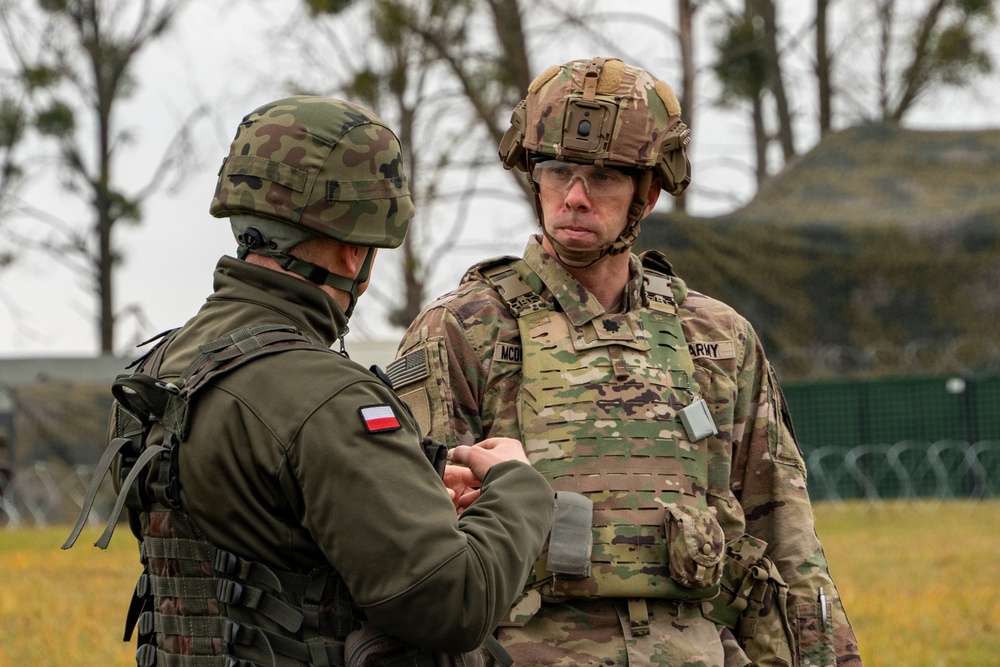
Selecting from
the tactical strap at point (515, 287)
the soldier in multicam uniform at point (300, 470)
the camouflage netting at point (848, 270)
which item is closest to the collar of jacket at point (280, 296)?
the soldier in multicam uniform at point (300, 470)

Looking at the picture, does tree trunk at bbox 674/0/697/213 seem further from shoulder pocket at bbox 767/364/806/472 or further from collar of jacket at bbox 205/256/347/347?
collar of jacket at bbox 205/256/347/347

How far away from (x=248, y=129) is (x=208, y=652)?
938mm

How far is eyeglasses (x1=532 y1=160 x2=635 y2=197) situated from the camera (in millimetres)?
3672

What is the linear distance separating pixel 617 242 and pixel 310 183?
1256 mm

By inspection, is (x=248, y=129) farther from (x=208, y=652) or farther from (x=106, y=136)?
(x=106, y=136)

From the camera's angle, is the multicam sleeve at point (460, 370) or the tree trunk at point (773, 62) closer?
the multicam sleeve at point (460, 370)

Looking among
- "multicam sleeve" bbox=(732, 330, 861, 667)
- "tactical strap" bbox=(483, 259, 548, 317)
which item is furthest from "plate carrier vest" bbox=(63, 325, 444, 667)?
"multicam sleeve" bbox=(732, 330, 861, 667)

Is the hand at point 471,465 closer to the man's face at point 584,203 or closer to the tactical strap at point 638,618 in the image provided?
the tactical strap at point 638,618

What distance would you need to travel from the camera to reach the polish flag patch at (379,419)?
2.39 m

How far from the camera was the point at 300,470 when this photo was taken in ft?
7.81

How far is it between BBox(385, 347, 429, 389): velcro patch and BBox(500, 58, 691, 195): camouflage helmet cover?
2.02 ft

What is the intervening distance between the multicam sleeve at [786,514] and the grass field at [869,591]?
3779 mm

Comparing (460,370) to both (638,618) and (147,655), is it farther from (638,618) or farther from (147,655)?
(147,655)

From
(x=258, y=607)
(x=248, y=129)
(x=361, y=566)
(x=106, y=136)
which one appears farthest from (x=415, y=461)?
(x=106, y=136)
